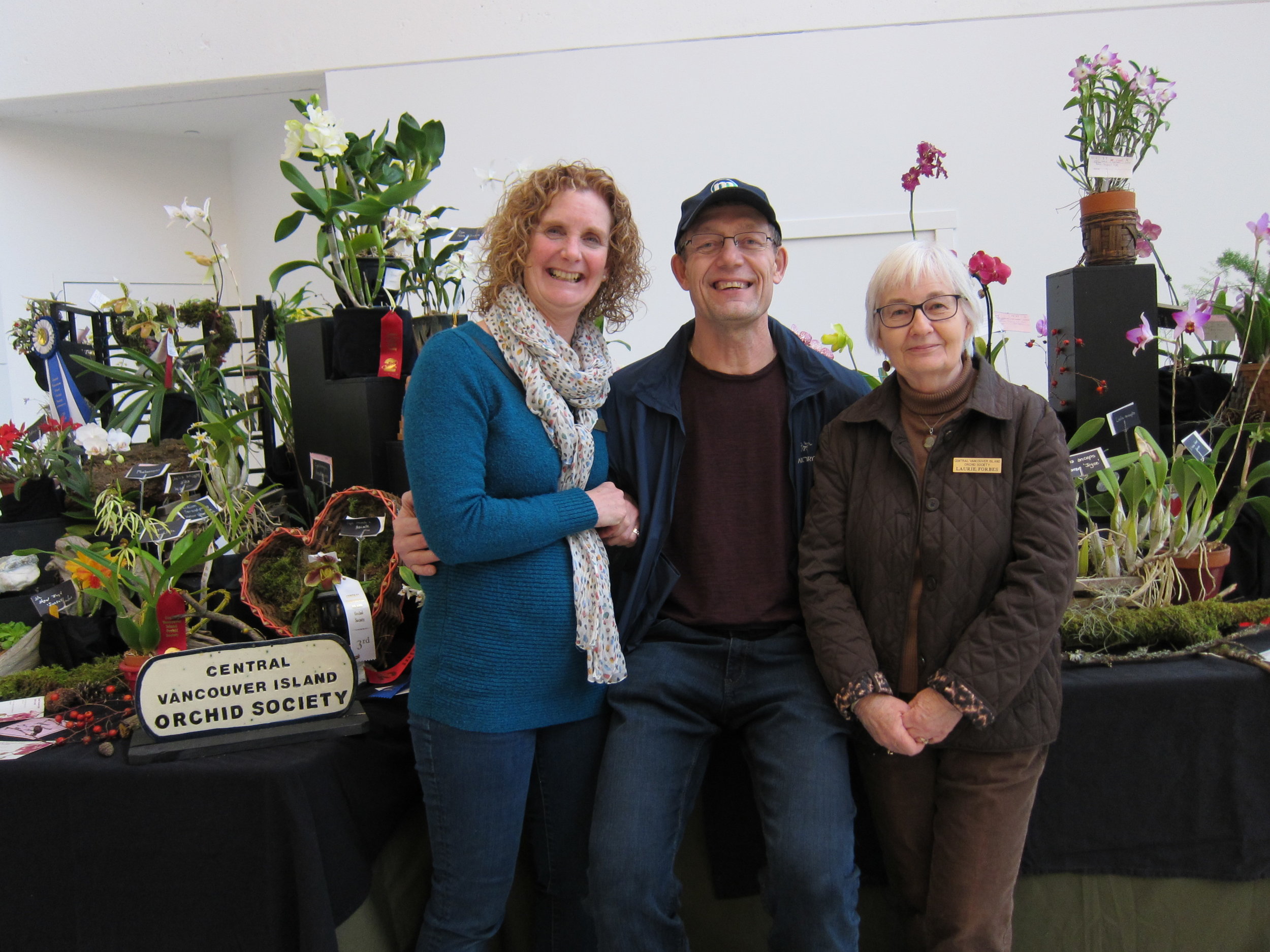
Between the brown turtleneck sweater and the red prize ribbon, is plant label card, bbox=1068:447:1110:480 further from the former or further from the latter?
the red prize ribbon

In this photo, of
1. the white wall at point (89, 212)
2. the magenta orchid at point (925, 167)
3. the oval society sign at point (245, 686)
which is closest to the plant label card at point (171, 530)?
the oval society sign at point (245, 686)

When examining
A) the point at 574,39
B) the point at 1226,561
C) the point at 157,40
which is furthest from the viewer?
the point at 157,40

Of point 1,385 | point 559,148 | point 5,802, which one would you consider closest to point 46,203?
point 1,385

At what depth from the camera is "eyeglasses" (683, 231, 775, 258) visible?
1469 mm

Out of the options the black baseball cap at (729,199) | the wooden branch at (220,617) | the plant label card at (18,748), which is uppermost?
the black baseball cap at (729,199)

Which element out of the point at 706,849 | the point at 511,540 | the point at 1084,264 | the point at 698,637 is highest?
the point at 1084,264

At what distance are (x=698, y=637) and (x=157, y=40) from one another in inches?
198

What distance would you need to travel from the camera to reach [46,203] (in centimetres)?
538

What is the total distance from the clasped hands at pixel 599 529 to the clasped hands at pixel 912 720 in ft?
1.55

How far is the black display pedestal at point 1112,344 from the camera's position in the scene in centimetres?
218

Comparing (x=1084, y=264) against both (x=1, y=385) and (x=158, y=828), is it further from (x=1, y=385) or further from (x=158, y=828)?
(x=1, y=385)

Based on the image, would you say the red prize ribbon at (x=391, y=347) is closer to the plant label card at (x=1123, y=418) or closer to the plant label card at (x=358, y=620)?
the plant label card at (x=358, y=620)

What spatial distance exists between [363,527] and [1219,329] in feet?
7.26

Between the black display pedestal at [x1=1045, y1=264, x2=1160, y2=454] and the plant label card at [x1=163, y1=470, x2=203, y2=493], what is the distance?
7.91 feet
